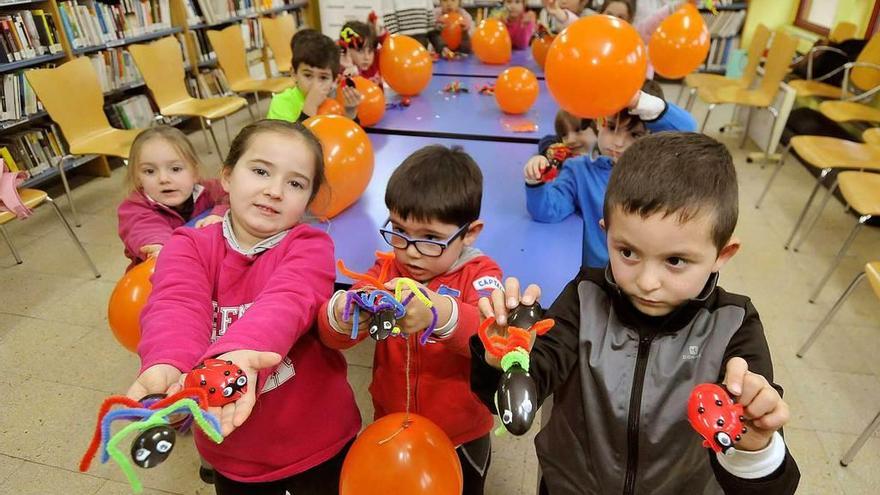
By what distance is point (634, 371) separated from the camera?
3.05ft

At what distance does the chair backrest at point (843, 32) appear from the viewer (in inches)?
180

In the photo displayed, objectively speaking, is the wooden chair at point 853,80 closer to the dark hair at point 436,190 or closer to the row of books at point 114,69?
the dark hair at point 436,190

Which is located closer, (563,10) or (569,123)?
(569,123)

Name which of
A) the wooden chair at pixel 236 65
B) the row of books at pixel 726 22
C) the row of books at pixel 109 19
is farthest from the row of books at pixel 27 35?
the row of books at pixel 726 22

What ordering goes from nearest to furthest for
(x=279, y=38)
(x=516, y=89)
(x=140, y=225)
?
(x=140, y=225) < (x=516, y=89) < (x=279, y=38)

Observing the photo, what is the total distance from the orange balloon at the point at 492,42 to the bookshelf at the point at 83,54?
238 cm

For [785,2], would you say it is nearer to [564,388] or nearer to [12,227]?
[564,388]

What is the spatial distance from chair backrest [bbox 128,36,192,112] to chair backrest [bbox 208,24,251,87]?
0.50 metres

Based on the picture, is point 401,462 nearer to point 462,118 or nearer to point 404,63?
point 462,118

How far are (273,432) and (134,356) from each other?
165cm

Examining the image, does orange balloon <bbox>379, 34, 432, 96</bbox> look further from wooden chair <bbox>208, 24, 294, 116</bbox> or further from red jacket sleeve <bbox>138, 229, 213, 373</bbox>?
red jacket sleeve <bbox>138, 229, 213, 373</bbox>

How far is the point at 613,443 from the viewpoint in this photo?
38.1 inches

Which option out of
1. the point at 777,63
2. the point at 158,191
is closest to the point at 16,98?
the point at 158,191

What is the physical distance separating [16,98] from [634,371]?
4.33m
